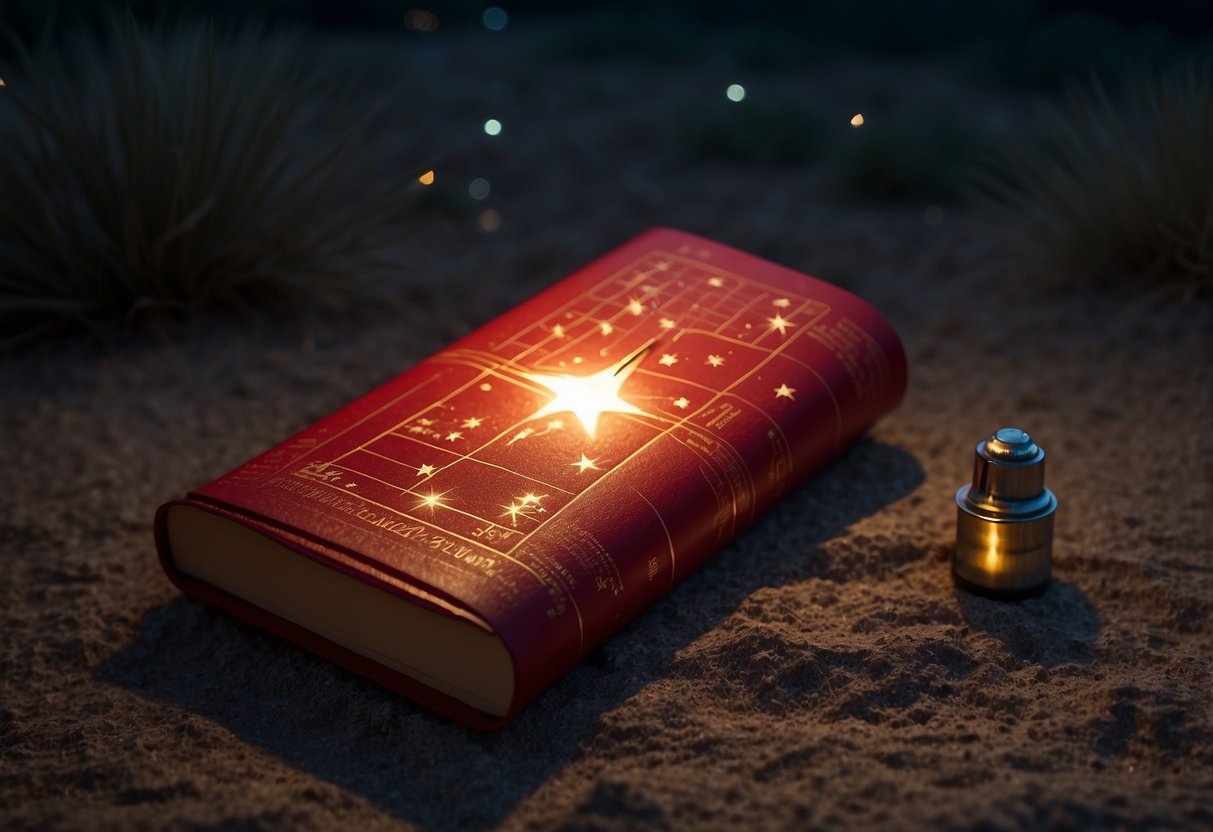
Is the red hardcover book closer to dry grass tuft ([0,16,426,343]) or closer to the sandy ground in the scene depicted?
the sandy ground

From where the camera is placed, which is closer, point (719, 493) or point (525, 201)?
point (719, 493)

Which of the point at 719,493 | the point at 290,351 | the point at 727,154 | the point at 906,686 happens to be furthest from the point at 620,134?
the point at 906,686

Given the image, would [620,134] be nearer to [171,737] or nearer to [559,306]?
[559,306]

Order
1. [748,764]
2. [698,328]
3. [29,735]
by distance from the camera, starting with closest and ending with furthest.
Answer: [748,764]
[29,735]
[698,328]

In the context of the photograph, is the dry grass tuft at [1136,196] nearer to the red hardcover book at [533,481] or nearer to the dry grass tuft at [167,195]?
the red hardcover book at [533,481]

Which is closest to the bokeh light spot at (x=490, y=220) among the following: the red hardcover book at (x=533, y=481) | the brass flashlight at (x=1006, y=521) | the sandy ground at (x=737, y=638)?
the sandy ground at (x=737, y=638)
